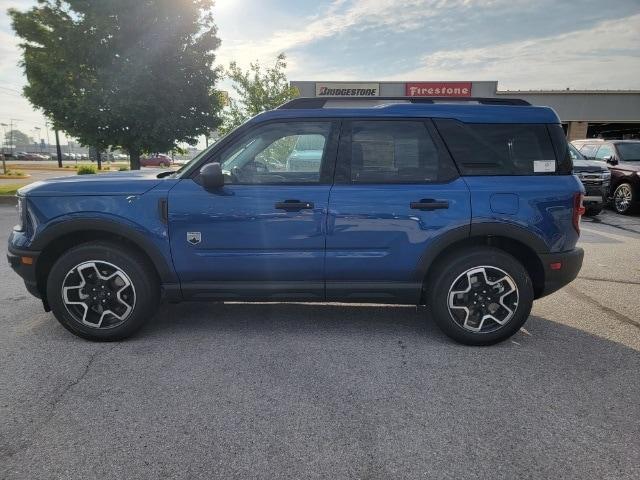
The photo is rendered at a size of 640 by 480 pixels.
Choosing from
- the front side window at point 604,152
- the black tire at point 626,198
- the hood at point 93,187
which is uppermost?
the front side window at point 604,152

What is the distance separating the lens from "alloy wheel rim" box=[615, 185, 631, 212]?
36.6ft

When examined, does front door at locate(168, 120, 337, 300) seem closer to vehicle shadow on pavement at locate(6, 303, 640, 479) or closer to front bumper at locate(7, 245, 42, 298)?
vehicle shadow on pavement at locate(6, 303, 640, 479)

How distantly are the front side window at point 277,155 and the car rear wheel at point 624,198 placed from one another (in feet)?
36.4

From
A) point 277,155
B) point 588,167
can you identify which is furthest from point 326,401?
point 588,167

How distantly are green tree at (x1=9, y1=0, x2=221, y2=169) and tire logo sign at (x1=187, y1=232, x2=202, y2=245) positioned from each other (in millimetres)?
10643

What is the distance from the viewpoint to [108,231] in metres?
3.32

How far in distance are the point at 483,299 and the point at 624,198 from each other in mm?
10559

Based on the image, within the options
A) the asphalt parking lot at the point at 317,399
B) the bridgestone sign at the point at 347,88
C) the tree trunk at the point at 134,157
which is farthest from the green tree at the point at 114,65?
the bridgestone sign at the point at 347,88

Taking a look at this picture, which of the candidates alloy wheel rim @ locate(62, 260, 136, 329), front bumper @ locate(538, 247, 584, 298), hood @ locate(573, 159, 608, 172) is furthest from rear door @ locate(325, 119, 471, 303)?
hood @ locate(573, 159, 608, 172)

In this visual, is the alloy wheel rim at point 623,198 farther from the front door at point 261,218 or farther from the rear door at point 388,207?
the front door at point 261,218

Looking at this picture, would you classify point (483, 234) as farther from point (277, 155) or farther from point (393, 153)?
point (277, 155)

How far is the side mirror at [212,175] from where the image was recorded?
10.3 feet

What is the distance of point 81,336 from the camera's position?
346 cm

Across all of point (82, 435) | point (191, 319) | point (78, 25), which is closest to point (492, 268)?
point (191, 319)
